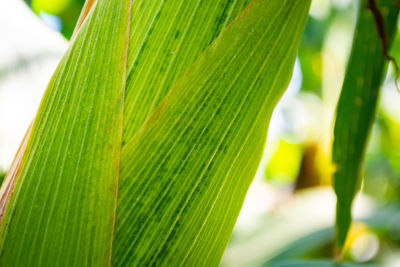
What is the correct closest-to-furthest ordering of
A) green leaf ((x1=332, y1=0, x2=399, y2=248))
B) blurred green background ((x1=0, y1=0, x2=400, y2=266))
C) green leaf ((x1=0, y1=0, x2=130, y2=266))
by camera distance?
green leaf ((x1=0, y1=0, x2=130, y2=266)) → green leaf ((x1=332, y1=0, x2=399, y2=248)) → blurred green background ((x1=0, y1=0, x2=400, y2=266))

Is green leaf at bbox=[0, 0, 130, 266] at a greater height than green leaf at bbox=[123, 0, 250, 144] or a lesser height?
lesser

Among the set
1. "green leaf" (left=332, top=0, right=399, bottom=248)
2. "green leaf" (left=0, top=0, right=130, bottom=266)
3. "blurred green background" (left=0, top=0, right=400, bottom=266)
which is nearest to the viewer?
"green leaf" (left=0, top=0, right=130, bottom=266)

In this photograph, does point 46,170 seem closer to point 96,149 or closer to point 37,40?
point 96,149

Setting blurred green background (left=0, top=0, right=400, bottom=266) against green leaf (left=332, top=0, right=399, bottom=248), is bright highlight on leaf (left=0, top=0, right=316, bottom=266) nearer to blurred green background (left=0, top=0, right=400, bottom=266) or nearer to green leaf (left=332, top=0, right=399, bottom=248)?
blurred green background (left=0, top=0, right=400, bottom=266)

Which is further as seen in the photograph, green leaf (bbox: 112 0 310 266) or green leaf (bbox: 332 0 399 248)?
green leaf (bbox: 332 0 399 248)

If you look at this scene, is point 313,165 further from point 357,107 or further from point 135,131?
point 135,131

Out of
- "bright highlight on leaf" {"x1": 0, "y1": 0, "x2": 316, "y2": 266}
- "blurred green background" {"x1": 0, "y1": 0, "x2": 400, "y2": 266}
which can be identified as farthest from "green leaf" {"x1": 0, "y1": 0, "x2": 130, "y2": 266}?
"blurred green background" {"x1": 0, "y1": 0, "x2": 400, "y2": 266}

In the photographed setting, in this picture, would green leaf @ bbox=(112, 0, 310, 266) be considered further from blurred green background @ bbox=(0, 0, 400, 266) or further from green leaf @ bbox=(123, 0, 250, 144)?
blurred green background @ bbox=(0, 0, 400, 266)
